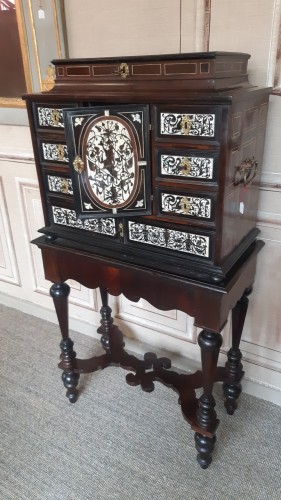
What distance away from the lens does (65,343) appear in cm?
150

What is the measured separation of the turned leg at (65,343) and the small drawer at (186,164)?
0.59 meters

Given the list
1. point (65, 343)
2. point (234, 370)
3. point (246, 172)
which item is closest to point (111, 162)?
point (246, 172)

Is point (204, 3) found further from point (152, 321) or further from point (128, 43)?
point (152, 321)

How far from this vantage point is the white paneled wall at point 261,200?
1.17 m

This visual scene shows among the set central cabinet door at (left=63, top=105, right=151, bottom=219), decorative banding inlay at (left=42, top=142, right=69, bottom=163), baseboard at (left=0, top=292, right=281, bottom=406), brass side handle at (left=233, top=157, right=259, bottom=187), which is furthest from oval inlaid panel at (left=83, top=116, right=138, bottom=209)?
baseboard at (left=0, top=292, right=281, bottom=406)

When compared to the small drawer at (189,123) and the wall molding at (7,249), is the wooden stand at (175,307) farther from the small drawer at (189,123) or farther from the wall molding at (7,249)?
the wall molding at (7,249)

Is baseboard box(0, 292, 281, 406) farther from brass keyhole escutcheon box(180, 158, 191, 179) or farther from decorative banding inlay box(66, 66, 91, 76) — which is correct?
decorative banding inlay box(66, 66, 91, 76)

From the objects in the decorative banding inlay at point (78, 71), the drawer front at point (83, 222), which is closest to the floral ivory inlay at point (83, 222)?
the drawer front at point (83, 222)

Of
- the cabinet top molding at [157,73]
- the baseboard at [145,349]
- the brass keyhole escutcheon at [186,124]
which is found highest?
the cabinet top molding at [157,73]

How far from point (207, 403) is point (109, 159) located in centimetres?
77

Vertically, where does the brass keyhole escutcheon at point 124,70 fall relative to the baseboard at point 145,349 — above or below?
above


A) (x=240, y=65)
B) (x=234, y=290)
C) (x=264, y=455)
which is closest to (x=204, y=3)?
(x=240, y=65)

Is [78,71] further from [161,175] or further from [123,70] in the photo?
[161,175]

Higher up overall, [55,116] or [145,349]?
[55,116]
